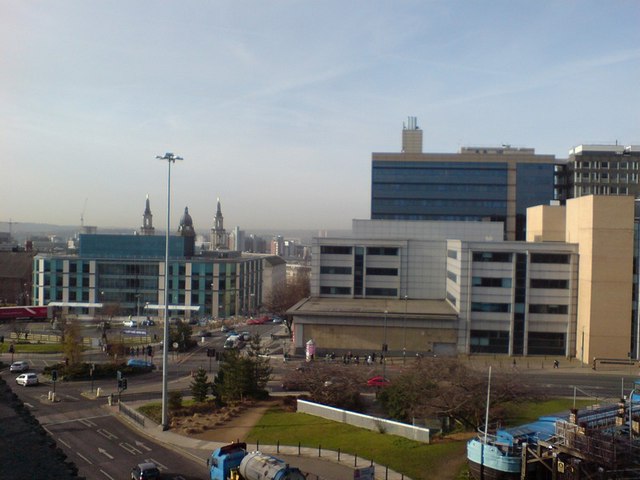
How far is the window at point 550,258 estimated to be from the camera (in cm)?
4944

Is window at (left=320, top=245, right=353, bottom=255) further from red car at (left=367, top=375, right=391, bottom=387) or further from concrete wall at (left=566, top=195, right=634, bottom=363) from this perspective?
red car at (left=367, top=375, right=391, bottom=387)

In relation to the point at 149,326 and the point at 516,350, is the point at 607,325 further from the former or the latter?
the point at 149,326

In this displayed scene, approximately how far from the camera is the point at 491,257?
50781 mm

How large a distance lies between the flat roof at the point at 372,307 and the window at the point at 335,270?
8.20 ft

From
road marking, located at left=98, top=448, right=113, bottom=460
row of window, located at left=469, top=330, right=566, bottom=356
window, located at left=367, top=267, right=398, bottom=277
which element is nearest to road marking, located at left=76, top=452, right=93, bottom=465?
road marking, located at left=98, top=448, right=113, bottom=460

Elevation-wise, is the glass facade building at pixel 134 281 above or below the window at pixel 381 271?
below

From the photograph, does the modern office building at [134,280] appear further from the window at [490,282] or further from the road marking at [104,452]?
the road marking at [104,452]

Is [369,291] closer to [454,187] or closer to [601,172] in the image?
[454,187]

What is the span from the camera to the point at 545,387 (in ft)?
121

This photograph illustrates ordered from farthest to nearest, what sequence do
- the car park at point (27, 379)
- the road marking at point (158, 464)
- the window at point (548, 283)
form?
the window at point (548, 283) < the car park at point (27, 379) < the road marking at point (158, 464)

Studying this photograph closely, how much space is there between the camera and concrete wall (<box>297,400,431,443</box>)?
25770 millimetres

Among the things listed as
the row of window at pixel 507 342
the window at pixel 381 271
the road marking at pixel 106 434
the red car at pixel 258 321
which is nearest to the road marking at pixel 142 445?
the road marking at pixel 106 434

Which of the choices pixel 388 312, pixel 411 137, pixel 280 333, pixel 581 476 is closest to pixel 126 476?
pixel 581 476

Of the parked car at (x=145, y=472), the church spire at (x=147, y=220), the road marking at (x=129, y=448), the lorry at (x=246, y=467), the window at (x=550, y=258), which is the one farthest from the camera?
the church spire at (x=147, y=220)
